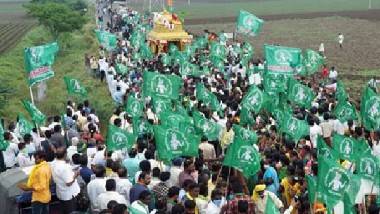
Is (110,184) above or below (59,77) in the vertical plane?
above

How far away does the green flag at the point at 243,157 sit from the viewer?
891 cm

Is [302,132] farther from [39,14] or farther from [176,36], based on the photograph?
[39,14]

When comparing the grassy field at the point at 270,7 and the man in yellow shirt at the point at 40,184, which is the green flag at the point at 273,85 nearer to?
the man in yellow shirt at the point at 40,184

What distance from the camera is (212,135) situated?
489 inches

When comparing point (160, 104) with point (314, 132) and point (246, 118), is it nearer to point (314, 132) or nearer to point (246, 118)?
point (246, 118)

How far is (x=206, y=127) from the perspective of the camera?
1230 cm

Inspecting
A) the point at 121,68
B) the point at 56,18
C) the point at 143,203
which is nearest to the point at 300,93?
the point at 143,203

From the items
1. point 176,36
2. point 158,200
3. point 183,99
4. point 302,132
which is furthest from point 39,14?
point 158,200

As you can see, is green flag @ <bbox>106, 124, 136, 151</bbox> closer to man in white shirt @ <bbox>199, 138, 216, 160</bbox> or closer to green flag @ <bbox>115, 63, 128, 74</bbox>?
man in white shirt @ <bbox>199, 138, 216, 160</bbox>

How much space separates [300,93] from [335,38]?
85.6 ft

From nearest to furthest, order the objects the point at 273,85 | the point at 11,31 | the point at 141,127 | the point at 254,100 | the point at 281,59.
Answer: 1. the point at 141,127
2. the point at 254,100
3. the point at 273,85
4. the point at 281,59
5. the point at 11,31

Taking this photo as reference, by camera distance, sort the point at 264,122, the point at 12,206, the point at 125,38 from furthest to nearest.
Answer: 1. the point at 125,38
2. the point at 264,122
3. the point at 12,206

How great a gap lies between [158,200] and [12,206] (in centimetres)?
274

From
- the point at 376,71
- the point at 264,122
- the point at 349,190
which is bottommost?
the point at 376,71
